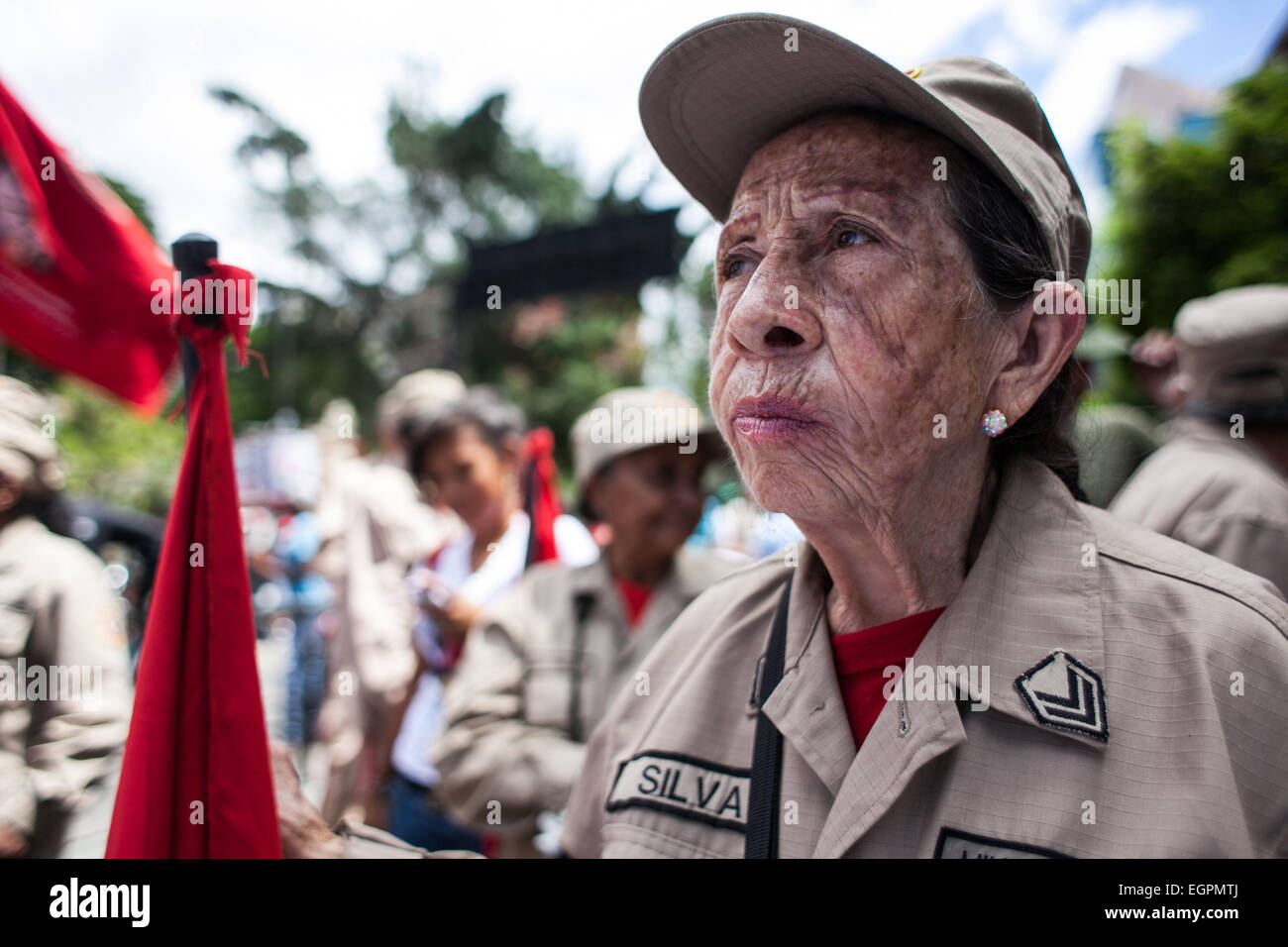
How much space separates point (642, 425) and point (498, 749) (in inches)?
50.9

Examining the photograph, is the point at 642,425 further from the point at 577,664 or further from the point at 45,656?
the point at 45,656

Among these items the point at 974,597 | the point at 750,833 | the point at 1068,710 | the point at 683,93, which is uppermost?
the point at 683,93

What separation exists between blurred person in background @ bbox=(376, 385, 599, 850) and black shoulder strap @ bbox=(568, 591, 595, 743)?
0.86 metres

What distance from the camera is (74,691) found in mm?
2252

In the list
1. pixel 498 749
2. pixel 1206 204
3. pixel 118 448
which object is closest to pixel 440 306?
pixel 118 448

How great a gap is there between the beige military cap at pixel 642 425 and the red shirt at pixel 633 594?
50 cm

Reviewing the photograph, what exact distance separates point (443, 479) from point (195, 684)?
2806 millimetres

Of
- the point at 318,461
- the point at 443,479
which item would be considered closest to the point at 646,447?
the point at 443,479

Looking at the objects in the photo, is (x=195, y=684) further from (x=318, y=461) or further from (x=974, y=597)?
(x=318, y=461)

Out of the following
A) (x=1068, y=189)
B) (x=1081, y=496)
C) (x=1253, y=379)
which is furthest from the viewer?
(x=1253, y=379)

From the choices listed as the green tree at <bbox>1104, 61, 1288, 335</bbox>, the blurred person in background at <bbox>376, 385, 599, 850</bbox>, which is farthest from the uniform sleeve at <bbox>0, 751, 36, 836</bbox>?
the green tree at <bbox>1104, 61, 1288, 335</bbox>

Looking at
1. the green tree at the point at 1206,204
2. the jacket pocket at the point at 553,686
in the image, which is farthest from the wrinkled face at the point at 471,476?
the green tree at the point at 1206,204

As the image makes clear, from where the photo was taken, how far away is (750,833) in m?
1.36

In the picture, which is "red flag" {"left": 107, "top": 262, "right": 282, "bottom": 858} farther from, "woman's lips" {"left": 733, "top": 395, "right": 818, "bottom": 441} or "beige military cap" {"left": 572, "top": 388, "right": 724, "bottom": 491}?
"beige military cap" {"left": 572, "top": 388, "right": 724, "bottom": 491}
